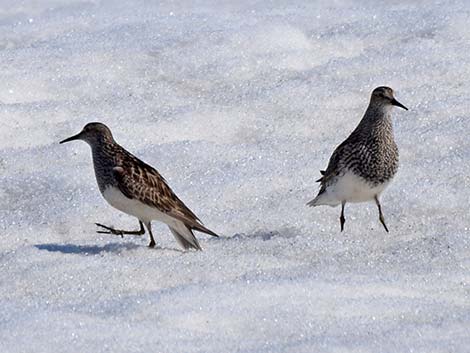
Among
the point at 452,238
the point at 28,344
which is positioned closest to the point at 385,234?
the point at 452,238

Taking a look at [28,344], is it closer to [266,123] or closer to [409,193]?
[409,193]

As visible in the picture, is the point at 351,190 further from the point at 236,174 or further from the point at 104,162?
the point at 104,162

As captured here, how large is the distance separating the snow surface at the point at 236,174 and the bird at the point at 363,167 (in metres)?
0.24

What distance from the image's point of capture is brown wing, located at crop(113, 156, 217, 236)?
8.76m

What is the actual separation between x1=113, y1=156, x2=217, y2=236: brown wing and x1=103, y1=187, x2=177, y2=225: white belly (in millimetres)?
26

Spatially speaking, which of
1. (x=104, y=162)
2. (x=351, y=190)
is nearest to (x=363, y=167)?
(x=351, y=190)

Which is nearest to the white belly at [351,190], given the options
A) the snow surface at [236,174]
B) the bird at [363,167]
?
the bird at [363,167]

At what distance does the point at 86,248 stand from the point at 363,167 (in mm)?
1934

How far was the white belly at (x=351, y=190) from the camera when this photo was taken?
9234mm

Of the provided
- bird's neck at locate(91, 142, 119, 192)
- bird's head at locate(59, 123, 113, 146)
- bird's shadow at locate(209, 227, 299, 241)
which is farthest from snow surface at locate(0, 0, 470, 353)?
bird's head at locate(59, 123, 113, 146)

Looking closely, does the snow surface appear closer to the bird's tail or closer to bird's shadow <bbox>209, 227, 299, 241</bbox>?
bird's shadow <bbox>209, 227, 299, 241</bbox>

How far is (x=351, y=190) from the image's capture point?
9.28 m

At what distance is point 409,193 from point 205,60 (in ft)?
10.9

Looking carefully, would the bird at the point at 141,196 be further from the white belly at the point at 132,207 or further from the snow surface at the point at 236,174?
the snow surface at the point at 236,174
